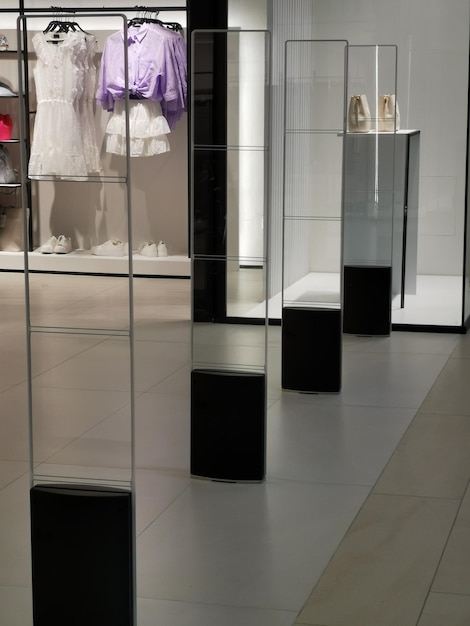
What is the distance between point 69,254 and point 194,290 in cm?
116

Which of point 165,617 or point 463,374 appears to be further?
point 463,374

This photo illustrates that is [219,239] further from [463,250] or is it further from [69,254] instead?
[463,250]

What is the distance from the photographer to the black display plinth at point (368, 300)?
657cm

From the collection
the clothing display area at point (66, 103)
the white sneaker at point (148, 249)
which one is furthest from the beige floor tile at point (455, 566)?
the white sneaker at point (148, 249)

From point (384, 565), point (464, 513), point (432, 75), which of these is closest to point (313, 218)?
point (432, 75)

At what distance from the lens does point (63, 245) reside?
105 inches

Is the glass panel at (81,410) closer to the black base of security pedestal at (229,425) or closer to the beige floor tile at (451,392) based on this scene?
the black base of security pedestal at (229,425)

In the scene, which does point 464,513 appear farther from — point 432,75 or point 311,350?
point 432,75

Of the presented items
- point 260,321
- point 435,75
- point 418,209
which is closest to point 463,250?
point 418,209

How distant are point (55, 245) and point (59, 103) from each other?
14.6 inches

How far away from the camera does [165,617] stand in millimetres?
2797

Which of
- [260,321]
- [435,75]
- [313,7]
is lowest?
[260,321]

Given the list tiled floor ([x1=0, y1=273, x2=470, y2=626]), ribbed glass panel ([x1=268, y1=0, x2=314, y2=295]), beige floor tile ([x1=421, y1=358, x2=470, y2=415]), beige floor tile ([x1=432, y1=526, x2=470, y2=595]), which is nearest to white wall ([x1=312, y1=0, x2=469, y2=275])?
ribbed glass panel ([x1=268, y1=0, x2=314, y2=295])

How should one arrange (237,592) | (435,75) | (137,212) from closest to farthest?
(237,592) < (435,75) < (137,212)
